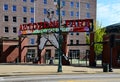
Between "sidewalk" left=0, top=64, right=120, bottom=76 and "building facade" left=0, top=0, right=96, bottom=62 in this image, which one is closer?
"sidewalk" left=0, top=64, right=120, bottom=76

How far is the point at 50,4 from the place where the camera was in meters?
103

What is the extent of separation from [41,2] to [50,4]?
360cm

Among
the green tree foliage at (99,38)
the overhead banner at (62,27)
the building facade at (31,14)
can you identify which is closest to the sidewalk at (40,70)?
the overhead banner at (62,27)

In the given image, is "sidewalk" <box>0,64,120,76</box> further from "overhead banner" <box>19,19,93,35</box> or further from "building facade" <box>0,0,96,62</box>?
"building facade" <box>0,0,96,62</box>

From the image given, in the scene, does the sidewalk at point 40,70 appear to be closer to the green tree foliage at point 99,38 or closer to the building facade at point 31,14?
the green tree foliage at point 99,38

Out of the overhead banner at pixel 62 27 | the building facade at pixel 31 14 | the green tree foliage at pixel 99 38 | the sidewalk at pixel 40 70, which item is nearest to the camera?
the sidewalk at pixel 40 70

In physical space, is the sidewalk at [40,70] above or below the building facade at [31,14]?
below

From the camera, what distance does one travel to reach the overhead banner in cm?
5125

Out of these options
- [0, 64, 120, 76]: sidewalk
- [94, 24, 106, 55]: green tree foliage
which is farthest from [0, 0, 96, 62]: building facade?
[0, 64, 120, 76]: sidewalk

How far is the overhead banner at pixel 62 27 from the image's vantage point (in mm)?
51250

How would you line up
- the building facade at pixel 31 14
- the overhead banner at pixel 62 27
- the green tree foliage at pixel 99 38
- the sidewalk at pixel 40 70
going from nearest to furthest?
the sidewalk at pixel 40 70, the overhead banner at pixel 62 27, the green tree foliage at pixel 99 38, the building facade at pixel 31 14

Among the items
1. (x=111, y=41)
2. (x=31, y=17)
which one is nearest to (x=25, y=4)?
(x=31, y=17)

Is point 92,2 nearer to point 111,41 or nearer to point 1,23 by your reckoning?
point 1,23

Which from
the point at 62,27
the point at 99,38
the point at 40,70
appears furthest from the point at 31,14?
the point at 40,70
